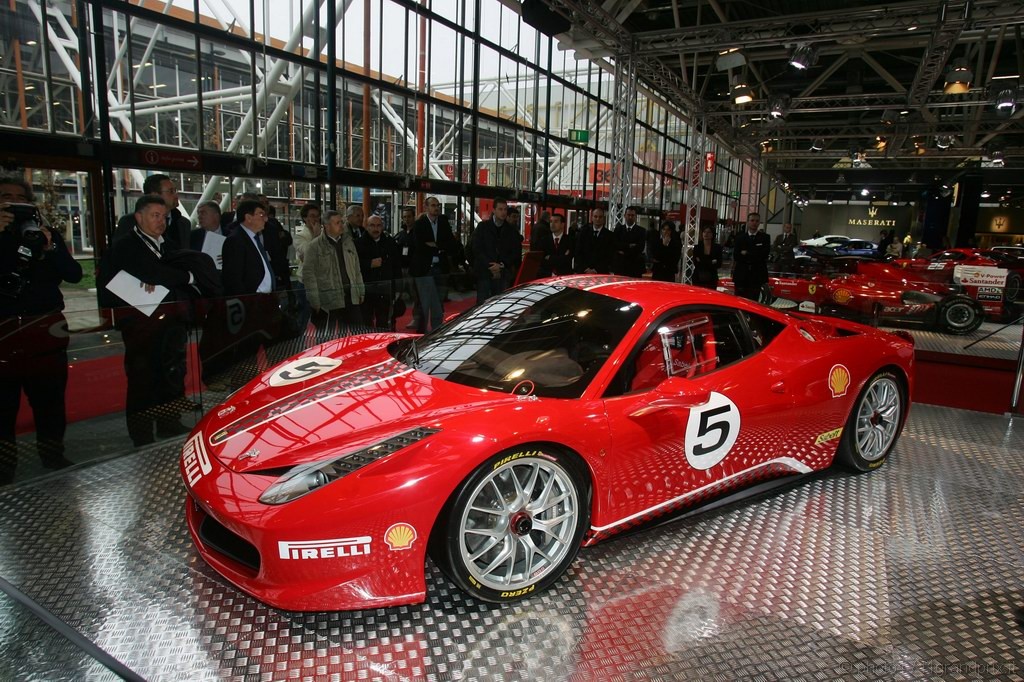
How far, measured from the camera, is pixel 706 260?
27.8ft

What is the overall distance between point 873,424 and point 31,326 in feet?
14.9

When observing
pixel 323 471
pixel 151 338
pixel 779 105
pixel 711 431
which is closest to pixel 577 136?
pixel 779 105

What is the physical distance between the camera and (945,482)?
3.63 meters

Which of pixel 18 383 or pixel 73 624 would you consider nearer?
pixel 73 624

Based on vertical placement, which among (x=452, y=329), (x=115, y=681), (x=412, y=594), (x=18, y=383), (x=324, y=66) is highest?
(x=324, y=66)

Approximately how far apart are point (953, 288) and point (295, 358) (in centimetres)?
711

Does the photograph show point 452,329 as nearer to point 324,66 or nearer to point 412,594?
point 412,594

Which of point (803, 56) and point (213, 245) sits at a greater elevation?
point (803, 56)

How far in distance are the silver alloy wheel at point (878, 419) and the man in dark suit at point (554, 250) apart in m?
4.73

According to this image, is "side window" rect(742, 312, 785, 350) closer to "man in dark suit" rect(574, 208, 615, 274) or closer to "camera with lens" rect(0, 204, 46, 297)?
"camera with lens" rect(0, 204, 46, 297)

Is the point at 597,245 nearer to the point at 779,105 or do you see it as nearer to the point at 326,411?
the point at 326,411

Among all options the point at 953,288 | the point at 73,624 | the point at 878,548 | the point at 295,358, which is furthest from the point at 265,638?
the point at 953,288

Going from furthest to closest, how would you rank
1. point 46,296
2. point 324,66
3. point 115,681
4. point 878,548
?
point 324,66
point 46,296
point 878,548
point 115,681

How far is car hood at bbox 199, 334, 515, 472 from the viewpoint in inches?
86.9
